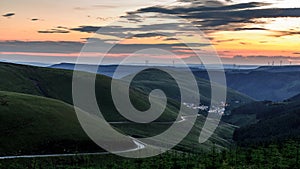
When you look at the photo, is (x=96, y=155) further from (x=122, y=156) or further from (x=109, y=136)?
(x=109, y=136)

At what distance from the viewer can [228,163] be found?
8731 centimetres

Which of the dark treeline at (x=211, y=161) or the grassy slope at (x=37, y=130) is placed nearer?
the dark treeline at (x=211, y=161)

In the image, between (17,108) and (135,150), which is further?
(17,108)

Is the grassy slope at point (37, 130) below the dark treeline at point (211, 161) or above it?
below

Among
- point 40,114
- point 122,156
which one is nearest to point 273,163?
point 122,156

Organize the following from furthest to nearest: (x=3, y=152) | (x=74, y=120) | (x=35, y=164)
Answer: (x=74, y=120), (x=3, y=152), (x=35, y=164)

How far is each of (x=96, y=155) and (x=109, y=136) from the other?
34.2m

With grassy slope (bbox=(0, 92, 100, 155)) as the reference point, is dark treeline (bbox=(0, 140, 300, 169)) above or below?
above

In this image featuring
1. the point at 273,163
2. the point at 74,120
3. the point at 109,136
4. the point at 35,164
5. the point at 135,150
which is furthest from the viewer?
the point at 74,120

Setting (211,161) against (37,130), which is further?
(37,130)

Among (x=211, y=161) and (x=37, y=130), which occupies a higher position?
(x=211, y=161)

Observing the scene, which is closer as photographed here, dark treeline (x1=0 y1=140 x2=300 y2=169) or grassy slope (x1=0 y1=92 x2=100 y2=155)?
dark treeline (x1=0 y1=140 x2=300 y2=169)

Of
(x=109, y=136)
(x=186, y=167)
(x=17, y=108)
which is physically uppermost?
(x=186, y=167)

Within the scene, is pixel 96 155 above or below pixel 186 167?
below
